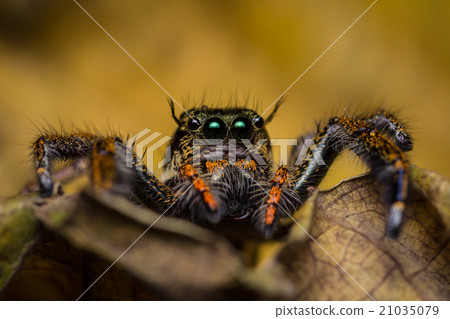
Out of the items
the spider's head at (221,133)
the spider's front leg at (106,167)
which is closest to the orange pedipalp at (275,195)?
the spider's head at (221,133)

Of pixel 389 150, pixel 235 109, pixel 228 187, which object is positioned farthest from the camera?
pixel 235 109

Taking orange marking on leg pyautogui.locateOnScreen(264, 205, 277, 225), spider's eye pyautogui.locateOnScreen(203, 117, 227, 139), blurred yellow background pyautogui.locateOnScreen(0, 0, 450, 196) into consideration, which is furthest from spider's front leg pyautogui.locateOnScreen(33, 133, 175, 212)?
blurred yellow background pyautogui.locateOnScreen(0, 0, 450, 196)

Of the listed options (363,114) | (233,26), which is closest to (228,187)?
(363,114)

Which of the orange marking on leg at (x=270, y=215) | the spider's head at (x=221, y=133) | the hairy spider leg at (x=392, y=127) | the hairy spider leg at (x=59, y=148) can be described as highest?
the hairy spider leg at (x=392, y=127)

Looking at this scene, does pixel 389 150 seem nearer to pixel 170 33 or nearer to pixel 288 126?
pixel 288 126

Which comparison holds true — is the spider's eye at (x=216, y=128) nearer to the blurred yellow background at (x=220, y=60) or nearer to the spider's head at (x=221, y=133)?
the spider's head at (x=221, y=133)

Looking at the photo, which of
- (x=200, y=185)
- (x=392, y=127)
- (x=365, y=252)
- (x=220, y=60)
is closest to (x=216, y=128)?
(x=200, y=185)

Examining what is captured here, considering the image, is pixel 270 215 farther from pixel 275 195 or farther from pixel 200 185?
pixel 200 185

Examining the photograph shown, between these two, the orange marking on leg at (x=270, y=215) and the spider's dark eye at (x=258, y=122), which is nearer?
the orange marking on leg at (x=270, y=215)
